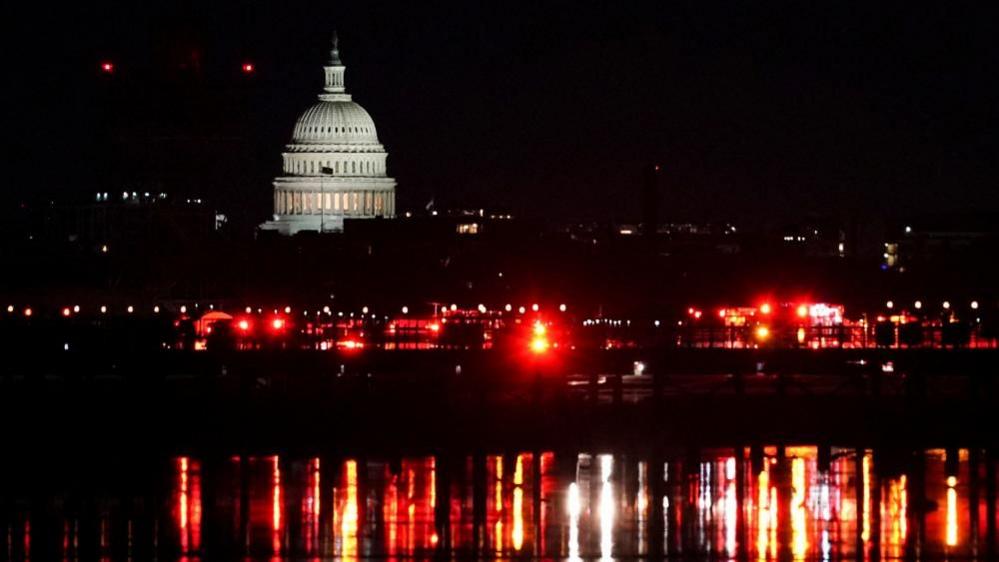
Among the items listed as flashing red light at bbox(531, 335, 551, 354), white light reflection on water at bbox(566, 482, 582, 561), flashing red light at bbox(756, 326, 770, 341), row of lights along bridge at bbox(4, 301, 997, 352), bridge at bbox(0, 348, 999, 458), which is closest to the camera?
white light reflection on water at bbox(566, 482, 582, 561)

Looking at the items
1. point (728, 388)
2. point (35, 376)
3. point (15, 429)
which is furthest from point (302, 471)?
point (728, 388)

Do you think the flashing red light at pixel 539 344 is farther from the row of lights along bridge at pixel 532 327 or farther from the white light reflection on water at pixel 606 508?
the white light reflection on water at pixel 606 508

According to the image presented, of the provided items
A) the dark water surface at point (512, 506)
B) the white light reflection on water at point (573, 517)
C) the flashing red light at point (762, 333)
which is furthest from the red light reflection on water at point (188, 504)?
the flashing red light at point (762, 333)

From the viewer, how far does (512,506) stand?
72.6m

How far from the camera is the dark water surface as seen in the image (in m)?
66.2

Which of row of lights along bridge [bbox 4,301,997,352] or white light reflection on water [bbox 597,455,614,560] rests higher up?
row of lights along bridge [bbox 4,301,997,352]

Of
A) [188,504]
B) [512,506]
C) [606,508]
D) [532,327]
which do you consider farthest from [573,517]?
[532,327]

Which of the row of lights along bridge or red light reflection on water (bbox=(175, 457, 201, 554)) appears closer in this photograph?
red light reflection on water (bbox=(175, 457, 201, 554))

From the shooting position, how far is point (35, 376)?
94188 mm

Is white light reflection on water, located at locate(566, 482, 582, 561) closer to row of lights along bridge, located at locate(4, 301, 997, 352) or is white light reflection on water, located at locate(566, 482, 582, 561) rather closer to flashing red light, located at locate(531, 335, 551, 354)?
flashing red light, located at locate(531, 335, 551, 354)

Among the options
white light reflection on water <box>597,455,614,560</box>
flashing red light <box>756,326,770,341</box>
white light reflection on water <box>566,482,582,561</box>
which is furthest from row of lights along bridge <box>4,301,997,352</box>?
white light reflection on water <box>566,482,582,561</box>

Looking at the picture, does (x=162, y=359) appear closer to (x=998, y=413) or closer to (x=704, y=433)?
(x=704, y=433)

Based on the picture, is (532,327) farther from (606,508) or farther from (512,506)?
(606,508)

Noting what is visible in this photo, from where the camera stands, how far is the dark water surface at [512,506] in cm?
6625
